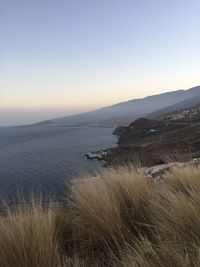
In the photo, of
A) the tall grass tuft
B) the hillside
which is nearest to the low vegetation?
the tall grass tuft

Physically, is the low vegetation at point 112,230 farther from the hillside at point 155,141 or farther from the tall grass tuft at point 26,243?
the hillside at point 155,141

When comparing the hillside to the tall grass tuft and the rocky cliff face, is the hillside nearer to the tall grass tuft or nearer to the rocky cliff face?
the rocky cliff face

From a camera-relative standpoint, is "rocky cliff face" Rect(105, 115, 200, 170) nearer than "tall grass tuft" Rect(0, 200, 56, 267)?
No

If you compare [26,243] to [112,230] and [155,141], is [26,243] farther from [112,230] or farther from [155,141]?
[155,141]

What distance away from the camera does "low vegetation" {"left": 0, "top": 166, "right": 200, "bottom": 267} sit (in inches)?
118

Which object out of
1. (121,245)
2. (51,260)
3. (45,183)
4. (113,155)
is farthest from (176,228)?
(113,155)

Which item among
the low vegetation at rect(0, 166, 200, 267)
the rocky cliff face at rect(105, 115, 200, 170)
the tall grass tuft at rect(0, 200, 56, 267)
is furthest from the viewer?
the rocky cliff face at rect(105, 115, 200, 170)

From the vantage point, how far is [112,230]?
4141mm

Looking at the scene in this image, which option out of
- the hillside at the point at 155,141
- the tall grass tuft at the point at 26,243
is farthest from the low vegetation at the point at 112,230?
the hillside at the point at 155,141

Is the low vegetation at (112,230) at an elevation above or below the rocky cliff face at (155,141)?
above

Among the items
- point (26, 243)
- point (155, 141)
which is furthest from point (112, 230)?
point (155, 141)

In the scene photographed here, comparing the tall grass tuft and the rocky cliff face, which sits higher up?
the tall grass tuft

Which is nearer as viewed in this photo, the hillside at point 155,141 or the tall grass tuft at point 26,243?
the tall grass tuft at point 26,243

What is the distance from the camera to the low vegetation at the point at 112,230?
9.86ft
